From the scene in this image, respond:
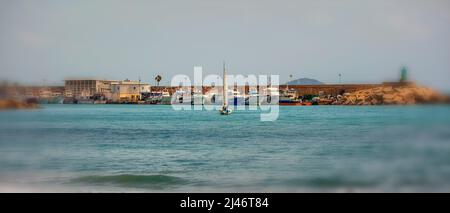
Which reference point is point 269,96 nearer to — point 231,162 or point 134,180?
point 231,162

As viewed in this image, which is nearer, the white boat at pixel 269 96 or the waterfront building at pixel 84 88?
the white boat at pixel 269 96

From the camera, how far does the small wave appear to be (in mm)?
10727

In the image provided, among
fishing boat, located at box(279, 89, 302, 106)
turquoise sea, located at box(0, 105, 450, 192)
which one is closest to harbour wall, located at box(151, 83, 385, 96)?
fishing boat, located at box(279, 89, 302, 106)

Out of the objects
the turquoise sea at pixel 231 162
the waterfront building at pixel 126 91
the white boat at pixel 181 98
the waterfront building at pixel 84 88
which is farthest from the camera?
the waterfront building at pixel 126 91

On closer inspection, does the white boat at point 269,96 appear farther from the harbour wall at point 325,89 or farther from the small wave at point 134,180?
the small wave at point 134,180

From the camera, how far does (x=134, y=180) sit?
440 inches

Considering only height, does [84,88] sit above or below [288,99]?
above

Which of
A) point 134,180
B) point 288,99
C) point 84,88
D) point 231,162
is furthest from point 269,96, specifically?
point 134,180

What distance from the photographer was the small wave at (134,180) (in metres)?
10.7

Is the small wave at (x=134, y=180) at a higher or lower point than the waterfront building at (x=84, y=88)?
lower

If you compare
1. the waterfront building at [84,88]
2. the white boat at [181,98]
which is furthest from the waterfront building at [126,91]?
the white boat at [181,98]

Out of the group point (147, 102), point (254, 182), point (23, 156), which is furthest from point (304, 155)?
point (147, 102)

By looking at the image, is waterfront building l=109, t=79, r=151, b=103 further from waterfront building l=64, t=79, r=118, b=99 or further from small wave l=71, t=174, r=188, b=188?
small wave l=71, t=174, r=188, b=188

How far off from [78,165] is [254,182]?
181 inches
